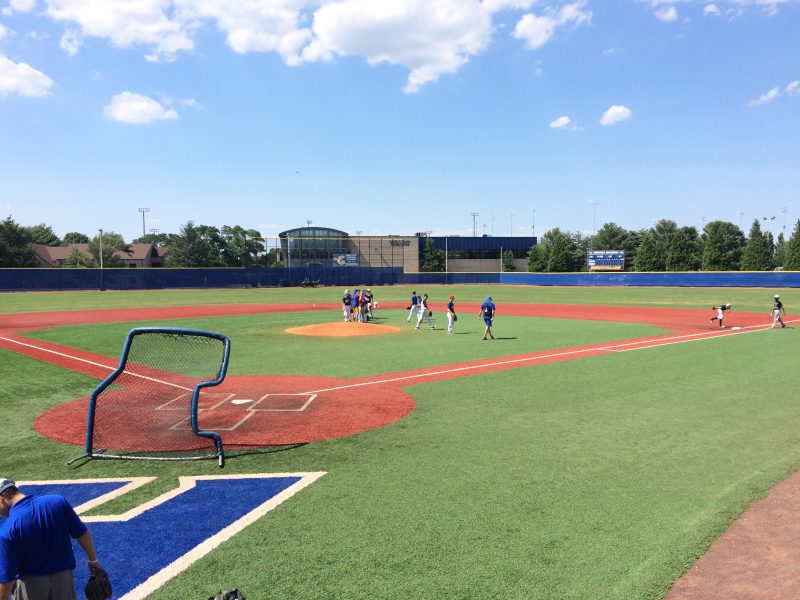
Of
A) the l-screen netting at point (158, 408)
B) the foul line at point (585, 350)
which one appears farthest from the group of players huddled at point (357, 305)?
the l-screen netting at point (158, 408)

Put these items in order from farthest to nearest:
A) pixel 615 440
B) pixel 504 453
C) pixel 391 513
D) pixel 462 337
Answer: pixel 462 337 → pixel 615 440 → pixel 504 453 → pixel 391 513

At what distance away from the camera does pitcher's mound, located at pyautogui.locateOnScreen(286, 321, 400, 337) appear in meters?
26.5

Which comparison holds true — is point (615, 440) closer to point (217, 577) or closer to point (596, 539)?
point (596, 539)

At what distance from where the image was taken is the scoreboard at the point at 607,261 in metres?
101

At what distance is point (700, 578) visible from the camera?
18.7 feet

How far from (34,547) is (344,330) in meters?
22.7

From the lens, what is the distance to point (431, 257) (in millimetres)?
110750

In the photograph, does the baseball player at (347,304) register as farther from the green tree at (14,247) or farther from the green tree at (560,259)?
the green tree at (560,259)

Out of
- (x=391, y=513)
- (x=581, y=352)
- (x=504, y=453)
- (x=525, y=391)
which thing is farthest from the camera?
(x=581, y=352)

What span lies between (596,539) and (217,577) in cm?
411

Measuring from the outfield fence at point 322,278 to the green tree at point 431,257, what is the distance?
14.6m

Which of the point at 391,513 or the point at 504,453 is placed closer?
the point at 391,513

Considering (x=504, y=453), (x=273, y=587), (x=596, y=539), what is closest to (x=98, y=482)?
(x=273, y=587)

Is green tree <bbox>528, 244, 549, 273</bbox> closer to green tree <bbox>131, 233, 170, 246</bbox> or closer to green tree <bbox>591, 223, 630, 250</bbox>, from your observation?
green tree <bbox>591, 223, 630, 250</bbox>
